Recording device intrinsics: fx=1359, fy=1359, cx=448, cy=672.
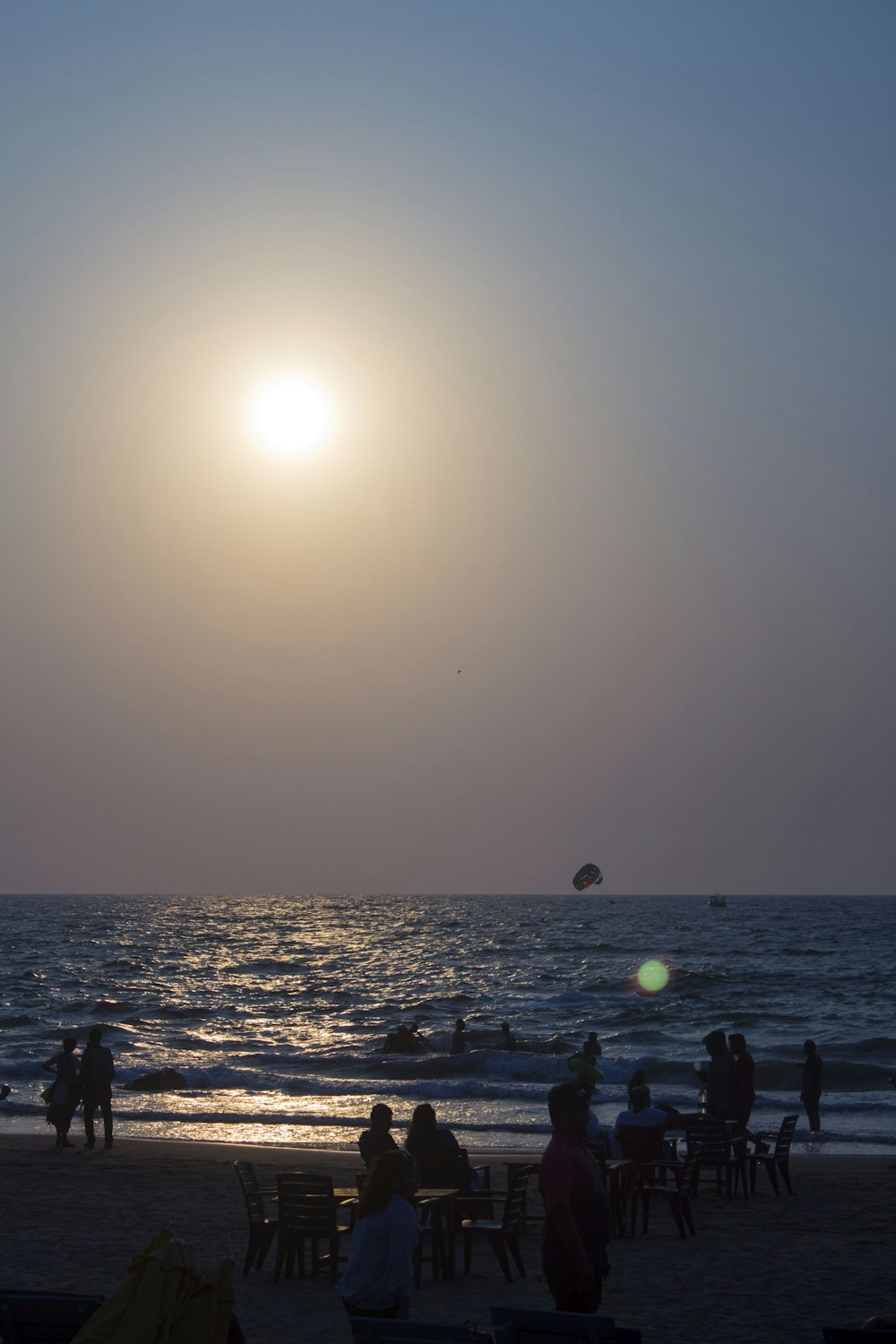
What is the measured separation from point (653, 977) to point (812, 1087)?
42.6 meters

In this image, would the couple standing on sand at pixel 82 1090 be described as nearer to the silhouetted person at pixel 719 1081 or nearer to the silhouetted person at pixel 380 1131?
the silhouetted person at pixel 719 1081

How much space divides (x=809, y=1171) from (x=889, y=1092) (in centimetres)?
1470

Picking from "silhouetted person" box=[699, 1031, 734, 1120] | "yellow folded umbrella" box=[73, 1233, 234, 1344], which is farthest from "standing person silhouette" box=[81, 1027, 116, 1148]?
"yellow folded umbrella" box=[73, 1233, 234, 1344]

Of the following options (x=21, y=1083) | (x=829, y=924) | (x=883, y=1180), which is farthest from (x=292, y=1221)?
(x=829, y=924)

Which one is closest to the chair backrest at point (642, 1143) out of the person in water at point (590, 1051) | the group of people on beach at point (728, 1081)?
the group of people on beach at point (728, 1081)

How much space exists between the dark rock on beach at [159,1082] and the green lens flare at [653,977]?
3103 cm

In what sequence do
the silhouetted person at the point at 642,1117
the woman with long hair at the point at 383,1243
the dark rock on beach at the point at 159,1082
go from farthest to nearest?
the dark rock on beach at the point at 159,1082 → the silhouetted person at the point at 642,1117 → the woman with long hair at the point at 383,1243

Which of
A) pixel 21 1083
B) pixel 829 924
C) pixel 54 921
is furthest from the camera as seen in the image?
pixel 54 921

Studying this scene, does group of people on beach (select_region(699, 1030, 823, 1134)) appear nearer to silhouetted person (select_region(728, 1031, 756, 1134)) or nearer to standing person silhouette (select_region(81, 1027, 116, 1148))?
silhouetted person (select_region(728, 1031, 756, 1134))

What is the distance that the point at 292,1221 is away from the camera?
10422 mm

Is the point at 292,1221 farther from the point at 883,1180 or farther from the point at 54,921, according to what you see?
the point at 54,921

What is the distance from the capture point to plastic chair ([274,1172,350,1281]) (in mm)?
10320

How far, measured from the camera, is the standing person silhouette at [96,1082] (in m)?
18.3

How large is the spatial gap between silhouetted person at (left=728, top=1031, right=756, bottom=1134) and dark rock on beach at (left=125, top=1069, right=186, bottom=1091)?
16.3 metres
